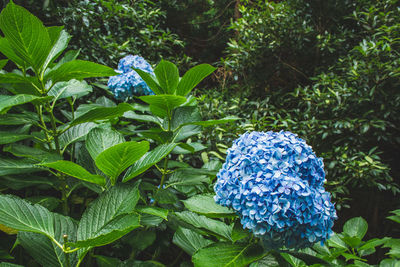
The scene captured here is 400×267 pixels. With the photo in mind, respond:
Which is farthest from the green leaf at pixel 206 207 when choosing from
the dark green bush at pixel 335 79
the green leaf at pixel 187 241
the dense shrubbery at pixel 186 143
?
the dark green bush at pixel 335 79

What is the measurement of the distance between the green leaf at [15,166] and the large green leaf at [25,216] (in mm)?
213

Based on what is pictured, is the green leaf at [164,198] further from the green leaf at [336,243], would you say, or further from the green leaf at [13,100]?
the green leaf at [336,243]

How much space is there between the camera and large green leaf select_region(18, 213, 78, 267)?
0.75m

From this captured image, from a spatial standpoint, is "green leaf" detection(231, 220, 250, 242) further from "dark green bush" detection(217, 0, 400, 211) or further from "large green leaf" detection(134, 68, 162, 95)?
"dark green bush" detection(217, 0, 400, 211)

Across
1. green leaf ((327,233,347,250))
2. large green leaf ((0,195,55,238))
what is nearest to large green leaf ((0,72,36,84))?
large green leaf ((0,195,55,238))

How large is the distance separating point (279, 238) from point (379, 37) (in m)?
3.22

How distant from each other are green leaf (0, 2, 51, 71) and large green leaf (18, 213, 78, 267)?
468mm

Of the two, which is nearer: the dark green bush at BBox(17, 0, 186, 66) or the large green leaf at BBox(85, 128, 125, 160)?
the large green leaf at BBox(85, 128, 125, 160)

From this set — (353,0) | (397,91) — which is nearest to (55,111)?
(397,91)

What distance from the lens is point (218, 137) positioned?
2.96 m

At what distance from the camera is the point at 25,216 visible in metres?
0.68

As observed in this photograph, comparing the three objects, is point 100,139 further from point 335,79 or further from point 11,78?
point 335,79

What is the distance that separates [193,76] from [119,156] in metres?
0.44

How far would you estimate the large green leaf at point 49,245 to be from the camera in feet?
2.47
